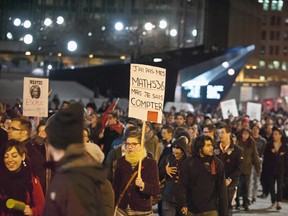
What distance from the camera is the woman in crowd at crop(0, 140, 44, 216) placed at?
229 inches

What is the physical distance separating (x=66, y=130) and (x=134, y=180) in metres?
3.45

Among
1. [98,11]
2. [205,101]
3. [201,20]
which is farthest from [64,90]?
[98,11]

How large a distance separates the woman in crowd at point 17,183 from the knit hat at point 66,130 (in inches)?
82.5

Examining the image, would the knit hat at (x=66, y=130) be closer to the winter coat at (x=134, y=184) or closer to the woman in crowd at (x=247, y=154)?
the winter coat at (x=134, y=184)

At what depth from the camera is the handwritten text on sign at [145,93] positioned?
7952mm

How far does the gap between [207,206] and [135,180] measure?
1026 millimetres

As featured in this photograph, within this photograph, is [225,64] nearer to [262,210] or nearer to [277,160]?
[277,160]

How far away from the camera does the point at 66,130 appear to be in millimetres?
3773

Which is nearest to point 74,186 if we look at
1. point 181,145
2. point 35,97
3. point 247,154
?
point 181,145

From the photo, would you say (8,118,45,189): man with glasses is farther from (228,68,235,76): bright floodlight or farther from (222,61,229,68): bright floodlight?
(222,61,229,68): bright floodlight

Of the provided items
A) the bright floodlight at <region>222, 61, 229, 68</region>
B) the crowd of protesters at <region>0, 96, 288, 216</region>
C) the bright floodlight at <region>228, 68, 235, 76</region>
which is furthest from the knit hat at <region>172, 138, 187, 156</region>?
the bright floodlight at <region>222, 61, 229, 68</region>

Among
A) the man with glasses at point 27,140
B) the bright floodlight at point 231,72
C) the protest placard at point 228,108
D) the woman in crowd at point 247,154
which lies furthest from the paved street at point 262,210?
the bright floodlight at point 231,72

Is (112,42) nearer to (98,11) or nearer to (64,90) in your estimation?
(98,11)

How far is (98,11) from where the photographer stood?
80625 mm
